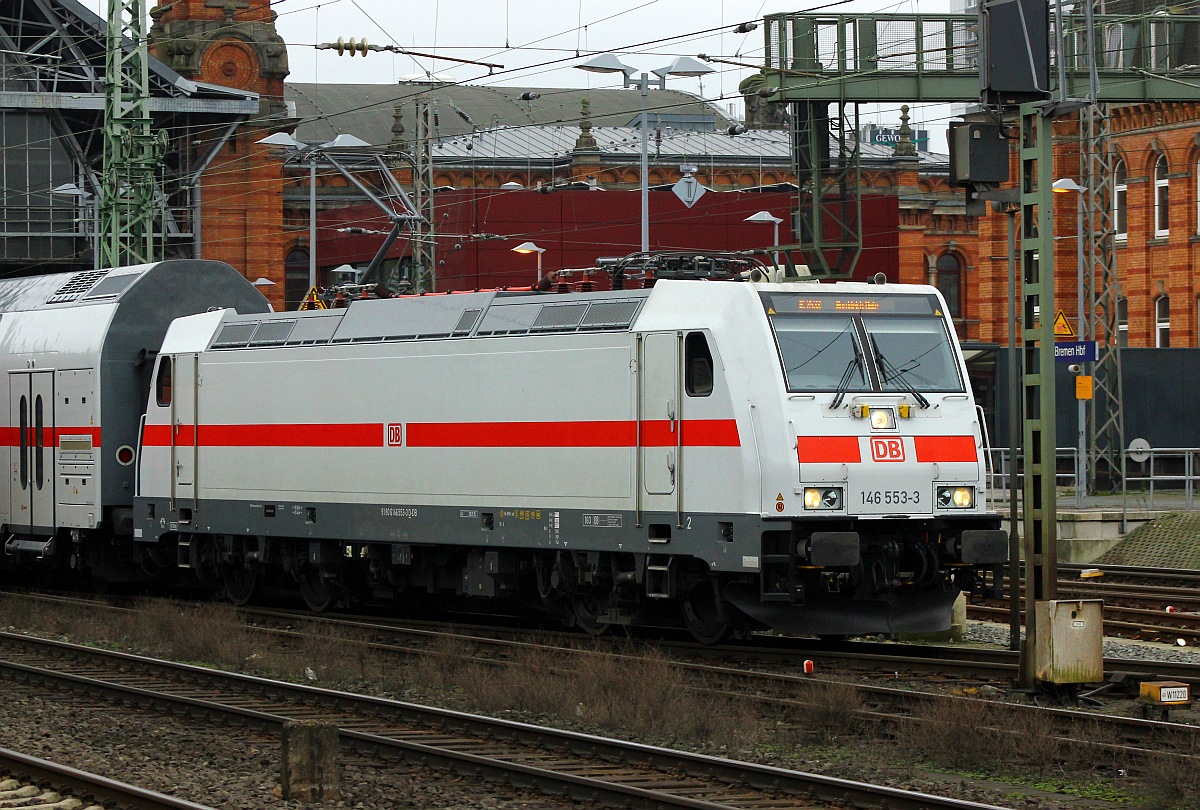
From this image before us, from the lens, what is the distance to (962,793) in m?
10.4

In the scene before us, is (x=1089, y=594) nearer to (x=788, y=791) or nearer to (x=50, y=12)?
(x=788, y=791)

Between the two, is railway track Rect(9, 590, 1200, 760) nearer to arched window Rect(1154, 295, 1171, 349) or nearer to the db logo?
the db logo

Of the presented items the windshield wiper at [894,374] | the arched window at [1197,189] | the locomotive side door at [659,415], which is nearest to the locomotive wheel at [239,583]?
the locomotive side door at [659,415]

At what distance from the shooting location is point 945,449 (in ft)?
52.3

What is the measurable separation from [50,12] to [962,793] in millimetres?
61129

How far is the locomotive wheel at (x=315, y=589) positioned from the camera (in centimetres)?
2100

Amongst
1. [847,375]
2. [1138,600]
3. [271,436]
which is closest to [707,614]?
[847,375]

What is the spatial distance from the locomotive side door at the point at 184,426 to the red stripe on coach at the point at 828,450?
9000 millimetres

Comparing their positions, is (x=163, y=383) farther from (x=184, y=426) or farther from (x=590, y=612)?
(x=590, y=612)

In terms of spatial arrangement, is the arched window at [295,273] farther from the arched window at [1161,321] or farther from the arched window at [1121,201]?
the arched window at [1161,321]

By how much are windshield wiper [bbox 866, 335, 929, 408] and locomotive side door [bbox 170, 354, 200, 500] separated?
356 inches

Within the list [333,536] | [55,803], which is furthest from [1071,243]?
[55,803]

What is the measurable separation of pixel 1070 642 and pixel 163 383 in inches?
494

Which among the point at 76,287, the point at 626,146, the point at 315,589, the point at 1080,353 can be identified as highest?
the point at 626,146
